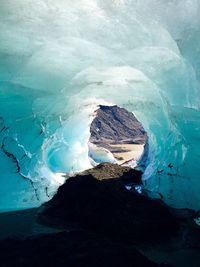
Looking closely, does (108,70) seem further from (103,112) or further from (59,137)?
→ (103,112)

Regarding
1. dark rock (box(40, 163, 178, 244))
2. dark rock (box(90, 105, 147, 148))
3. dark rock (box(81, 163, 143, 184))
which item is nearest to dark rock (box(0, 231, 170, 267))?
Result: dark rock (box(40, 163, 178, 244))

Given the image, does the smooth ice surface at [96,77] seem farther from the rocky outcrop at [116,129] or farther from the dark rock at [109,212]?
the rocky outcrop at [116,129]

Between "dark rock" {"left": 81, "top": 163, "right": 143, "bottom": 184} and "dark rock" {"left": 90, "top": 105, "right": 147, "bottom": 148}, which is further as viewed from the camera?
"dark rock" {"left": 90, "top": 105, "right": 147, "bottom": 148}

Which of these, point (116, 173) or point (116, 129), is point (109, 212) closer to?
point (116, 173)

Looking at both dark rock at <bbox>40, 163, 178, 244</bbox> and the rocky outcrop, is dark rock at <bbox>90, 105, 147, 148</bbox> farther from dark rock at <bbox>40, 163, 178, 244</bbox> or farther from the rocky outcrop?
dark rock at <bbox>40, 163, 178, 244</bbox>

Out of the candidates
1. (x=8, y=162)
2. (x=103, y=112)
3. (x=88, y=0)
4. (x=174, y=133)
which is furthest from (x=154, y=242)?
(x=103, y=112)

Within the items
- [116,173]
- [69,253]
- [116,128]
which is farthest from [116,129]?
[69,253]

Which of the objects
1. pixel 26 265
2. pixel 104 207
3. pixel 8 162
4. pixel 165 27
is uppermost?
pixel 165 27
